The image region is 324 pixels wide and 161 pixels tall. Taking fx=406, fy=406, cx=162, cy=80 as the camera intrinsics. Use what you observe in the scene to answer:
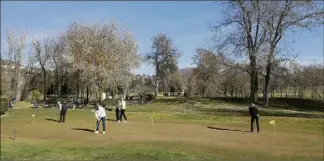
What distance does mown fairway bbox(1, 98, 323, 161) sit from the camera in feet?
63.6

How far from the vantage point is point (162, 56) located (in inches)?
3506

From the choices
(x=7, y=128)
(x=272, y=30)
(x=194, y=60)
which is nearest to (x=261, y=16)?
(x=272, y=30)

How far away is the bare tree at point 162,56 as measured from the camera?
287ft

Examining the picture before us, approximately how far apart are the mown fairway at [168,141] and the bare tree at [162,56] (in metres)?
54.3

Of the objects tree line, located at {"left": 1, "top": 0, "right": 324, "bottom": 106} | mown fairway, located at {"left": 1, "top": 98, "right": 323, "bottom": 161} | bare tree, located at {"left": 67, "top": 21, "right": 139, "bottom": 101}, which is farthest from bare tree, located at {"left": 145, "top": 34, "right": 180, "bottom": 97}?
mown fairway, located at {"left": 1, "top": 98, "right": 323, "bottom": 161}

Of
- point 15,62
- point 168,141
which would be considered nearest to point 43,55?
point 15,62

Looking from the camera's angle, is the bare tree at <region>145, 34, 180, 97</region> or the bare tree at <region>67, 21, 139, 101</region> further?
the bare tree at <region>145, 34, 180, 97</region>

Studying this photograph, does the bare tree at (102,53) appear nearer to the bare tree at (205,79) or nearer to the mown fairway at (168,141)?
the bare tree at (205,79)

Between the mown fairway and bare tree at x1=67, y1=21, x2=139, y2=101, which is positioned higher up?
bare tree at x1=67, y1=21, x2=139, y2=101

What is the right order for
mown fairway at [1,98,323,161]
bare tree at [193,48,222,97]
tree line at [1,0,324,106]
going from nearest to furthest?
1. mown fairway at [1,98,323,161]
2. tree line at [1,0,324,106]
3. bare tree at [193,48,222,97]

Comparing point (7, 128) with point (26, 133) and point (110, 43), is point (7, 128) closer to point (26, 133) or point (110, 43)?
point (26, 133)

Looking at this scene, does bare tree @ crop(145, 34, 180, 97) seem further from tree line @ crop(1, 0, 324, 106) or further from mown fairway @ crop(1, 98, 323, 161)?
mown fairway @ crop(1, 98, 323, 161)

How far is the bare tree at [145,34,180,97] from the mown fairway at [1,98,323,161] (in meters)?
54.3

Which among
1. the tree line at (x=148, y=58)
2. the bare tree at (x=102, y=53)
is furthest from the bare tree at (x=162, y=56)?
the bare tree at (x=102, y=53)
